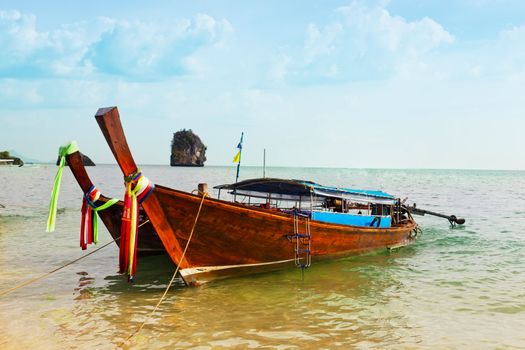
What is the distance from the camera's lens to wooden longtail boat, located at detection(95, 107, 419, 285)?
800cm

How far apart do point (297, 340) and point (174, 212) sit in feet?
11.4

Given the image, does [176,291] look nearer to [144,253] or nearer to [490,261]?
[144,253]

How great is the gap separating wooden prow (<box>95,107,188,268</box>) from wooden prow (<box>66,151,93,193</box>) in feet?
3.25

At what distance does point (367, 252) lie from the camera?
1334 centimetres

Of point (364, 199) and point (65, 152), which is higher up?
point (65, 152)

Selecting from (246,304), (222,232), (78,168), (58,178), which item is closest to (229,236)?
(222,232)

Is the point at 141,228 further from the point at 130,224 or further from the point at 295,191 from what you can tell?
the point at 130,224

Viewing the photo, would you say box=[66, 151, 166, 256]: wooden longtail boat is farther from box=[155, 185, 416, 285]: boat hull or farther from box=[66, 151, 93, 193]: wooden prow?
box=[155, 185, 416, 285]: boat hull

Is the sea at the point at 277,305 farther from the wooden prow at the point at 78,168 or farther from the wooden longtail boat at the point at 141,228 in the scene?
the wooden prow at the point at 78,168

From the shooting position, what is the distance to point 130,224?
7027 mm

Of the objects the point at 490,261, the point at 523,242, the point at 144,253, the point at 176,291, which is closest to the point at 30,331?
the point at 176,291

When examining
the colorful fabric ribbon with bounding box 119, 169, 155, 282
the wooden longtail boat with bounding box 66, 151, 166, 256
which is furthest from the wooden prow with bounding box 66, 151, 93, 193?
the wooden longtail boat with bounding box 66, 151, 166, 256

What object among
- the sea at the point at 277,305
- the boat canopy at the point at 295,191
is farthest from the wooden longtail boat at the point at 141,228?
the boat canopy at the point at 295,191

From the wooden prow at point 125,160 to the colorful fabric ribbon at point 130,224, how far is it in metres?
0.20
